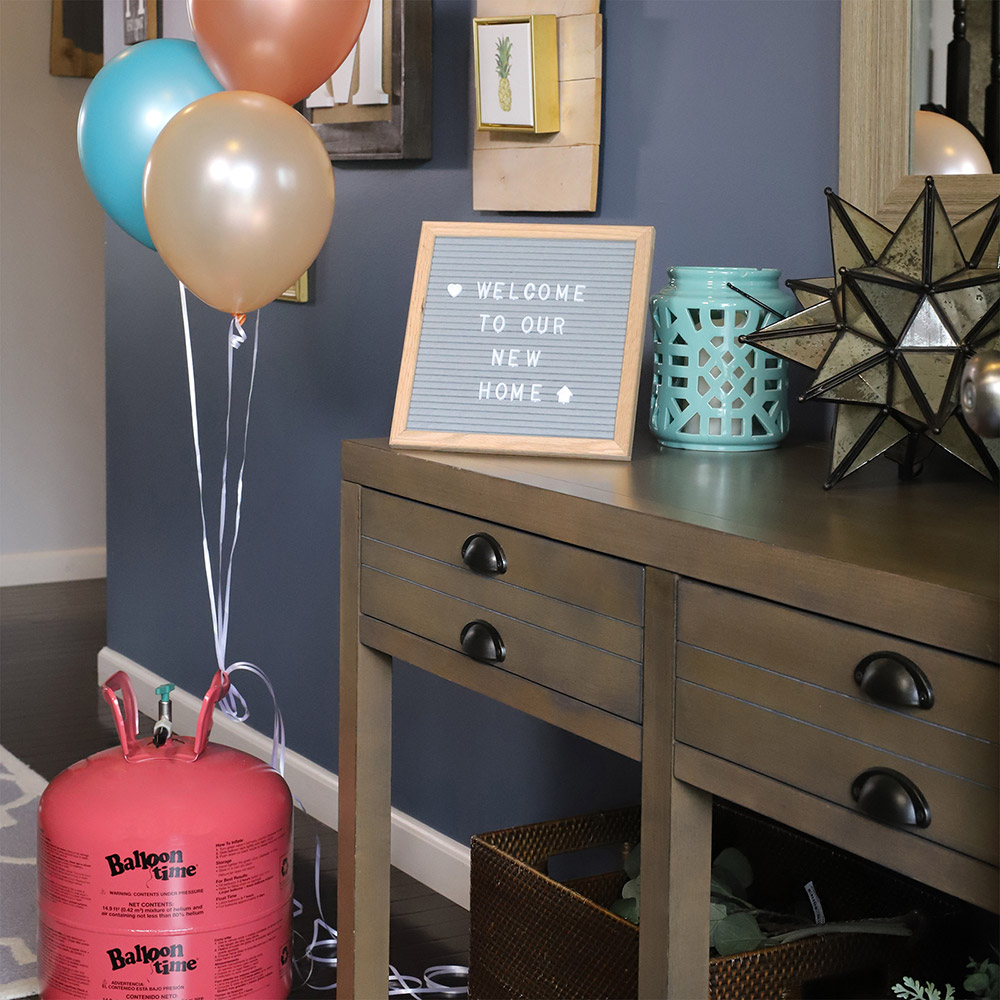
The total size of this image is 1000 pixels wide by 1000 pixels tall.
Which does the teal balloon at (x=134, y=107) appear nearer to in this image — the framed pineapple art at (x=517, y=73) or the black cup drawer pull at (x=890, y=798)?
the framed pineapple art at (x=517, y=73)

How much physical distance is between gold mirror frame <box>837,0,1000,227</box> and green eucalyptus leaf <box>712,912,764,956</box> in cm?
79

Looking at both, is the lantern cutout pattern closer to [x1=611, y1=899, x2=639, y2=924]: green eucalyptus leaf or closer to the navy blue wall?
the navy blue wall

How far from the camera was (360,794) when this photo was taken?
5.71 ft

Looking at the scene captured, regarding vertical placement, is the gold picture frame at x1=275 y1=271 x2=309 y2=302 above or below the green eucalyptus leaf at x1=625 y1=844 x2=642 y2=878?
above

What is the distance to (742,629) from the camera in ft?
3.69

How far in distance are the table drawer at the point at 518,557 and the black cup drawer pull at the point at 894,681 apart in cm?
28

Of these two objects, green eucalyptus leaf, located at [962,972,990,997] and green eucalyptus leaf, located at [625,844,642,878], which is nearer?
green eucalyptus leaf, located at [962,972,990,997]

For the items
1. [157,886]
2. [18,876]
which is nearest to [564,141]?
[157,886]

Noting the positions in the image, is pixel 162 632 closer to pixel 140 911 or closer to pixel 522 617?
pixel 140 911

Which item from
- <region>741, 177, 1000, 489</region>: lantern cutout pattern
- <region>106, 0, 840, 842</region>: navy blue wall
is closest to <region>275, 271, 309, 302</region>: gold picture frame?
<region>106, 0, 840, 842</region>: navy blue wall

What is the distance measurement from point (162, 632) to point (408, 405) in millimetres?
2092

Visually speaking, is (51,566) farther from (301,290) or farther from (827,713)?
(827,713)

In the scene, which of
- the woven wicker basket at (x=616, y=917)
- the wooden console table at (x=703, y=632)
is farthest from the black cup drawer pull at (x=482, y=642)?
the woven wicker basket at (x=616, y=917)

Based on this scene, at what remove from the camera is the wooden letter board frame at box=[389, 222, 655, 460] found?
1565 millimetres
